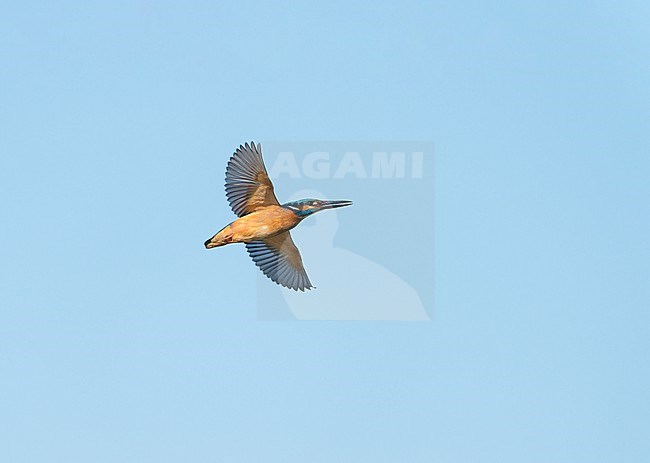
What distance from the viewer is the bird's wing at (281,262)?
27623 millimetres

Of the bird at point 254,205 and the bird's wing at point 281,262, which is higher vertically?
the bird at point 254,205

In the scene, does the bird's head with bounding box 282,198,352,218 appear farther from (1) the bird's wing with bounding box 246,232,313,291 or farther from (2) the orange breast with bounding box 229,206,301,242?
(1) the bird's wing with bounding box 246,232,313,291

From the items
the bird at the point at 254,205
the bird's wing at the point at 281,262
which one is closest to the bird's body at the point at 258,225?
the bird at the point at 254,205

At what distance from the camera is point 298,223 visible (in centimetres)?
2608

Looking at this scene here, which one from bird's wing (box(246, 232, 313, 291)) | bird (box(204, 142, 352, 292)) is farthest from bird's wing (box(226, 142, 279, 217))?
bird's wing (box(246, 232, 313, 291))

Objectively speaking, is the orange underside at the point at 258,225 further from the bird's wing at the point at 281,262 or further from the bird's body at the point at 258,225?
the bird's wing at the point at 281,262

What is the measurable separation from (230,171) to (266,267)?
2.67 meters

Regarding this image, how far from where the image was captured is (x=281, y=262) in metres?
27.8

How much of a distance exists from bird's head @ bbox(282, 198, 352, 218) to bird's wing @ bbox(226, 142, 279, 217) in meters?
0.67

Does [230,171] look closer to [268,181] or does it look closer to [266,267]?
[268,181]

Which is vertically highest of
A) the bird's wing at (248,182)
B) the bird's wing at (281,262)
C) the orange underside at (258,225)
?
the bird's wing at (248,182)

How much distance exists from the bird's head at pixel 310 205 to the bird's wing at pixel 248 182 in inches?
26.4

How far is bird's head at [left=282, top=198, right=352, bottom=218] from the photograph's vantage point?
83.6ft

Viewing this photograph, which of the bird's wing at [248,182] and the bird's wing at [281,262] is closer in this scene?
the bird's wing at [248,182]
